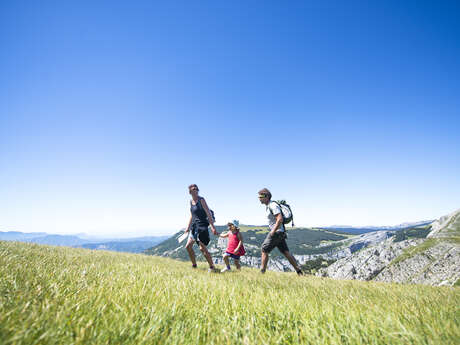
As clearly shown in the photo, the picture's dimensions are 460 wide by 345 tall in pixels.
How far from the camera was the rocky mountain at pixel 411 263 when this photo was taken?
74688 mm

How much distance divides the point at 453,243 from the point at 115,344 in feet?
458

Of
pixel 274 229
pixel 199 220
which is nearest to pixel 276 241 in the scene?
pixel 274 229

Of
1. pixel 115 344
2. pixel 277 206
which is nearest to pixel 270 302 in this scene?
pixel 115 344

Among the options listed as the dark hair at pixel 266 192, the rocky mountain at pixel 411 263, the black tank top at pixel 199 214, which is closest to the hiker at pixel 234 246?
the black tank top at pixel 199 214

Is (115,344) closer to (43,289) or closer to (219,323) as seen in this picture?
(219,323)

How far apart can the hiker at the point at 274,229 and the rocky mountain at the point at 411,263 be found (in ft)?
283

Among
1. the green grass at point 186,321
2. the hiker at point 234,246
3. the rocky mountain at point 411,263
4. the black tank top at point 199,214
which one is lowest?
the rocky mountain at point 411,263

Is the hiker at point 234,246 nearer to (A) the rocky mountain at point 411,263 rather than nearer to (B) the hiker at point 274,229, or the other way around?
(B) the hiker at point 274,229

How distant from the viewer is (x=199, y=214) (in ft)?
27.0

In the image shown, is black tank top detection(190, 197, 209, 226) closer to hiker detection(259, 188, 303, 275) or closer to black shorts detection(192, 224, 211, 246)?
black shorts detection(192, 224, 211, 246)

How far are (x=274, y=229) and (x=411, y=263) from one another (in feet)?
440

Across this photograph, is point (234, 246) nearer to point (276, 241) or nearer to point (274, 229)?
point (276, 241)

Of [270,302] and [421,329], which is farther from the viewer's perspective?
[270,302]

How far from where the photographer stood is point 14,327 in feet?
4.14
